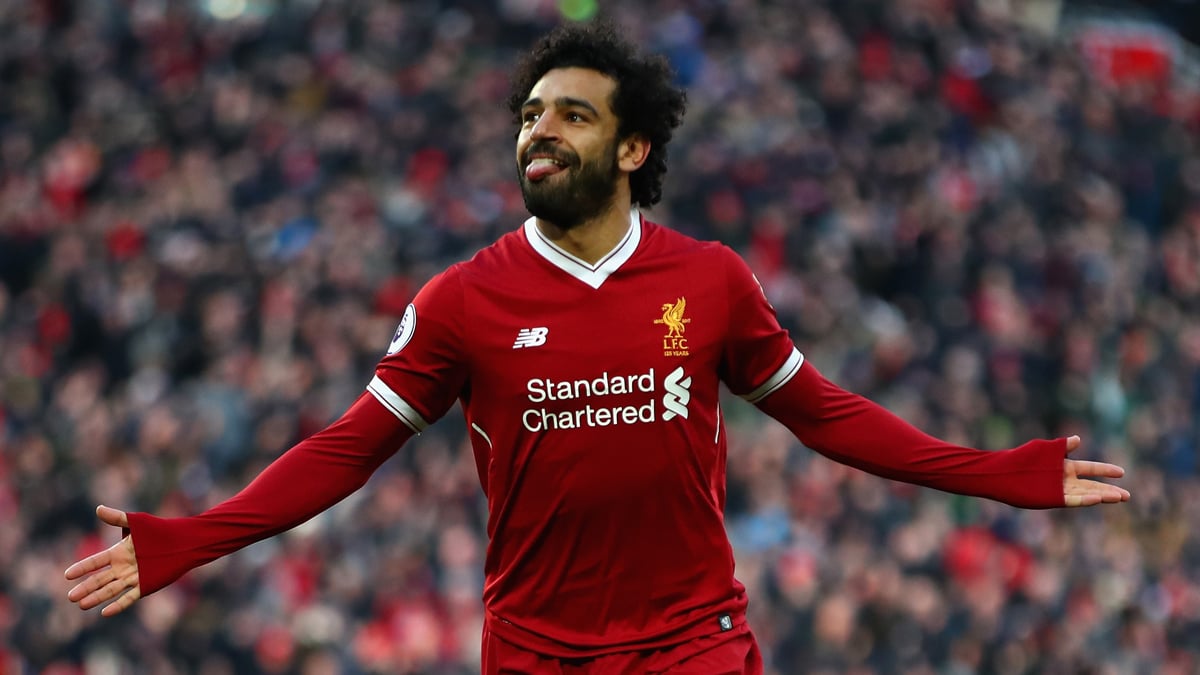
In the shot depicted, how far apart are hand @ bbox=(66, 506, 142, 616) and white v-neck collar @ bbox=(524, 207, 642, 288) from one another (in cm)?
130

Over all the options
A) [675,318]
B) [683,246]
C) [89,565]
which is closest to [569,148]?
[683,246]

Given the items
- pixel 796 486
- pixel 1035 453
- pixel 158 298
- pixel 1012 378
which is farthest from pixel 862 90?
pixel 1035 453

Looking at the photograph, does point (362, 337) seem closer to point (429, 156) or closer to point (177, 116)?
point (429, 156)

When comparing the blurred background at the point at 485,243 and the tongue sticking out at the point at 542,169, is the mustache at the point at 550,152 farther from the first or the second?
the blurred background at the point at 485,243

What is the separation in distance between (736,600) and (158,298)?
30.6 feet

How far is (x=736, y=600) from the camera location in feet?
18.0

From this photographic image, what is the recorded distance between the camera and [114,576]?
5082 mm

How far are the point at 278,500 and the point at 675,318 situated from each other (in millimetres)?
1148

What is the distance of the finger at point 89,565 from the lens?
16.1ft

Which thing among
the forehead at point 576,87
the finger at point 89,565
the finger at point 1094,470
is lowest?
the finger at point 1094,470

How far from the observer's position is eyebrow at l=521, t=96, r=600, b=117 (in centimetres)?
539

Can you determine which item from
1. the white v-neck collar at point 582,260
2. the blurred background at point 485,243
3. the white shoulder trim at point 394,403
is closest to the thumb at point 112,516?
the white shoulder trim at point 394,403

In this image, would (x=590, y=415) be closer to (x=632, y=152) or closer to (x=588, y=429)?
(x=588, y=429)

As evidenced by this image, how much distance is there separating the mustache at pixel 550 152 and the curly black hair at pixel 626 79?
0.22m
